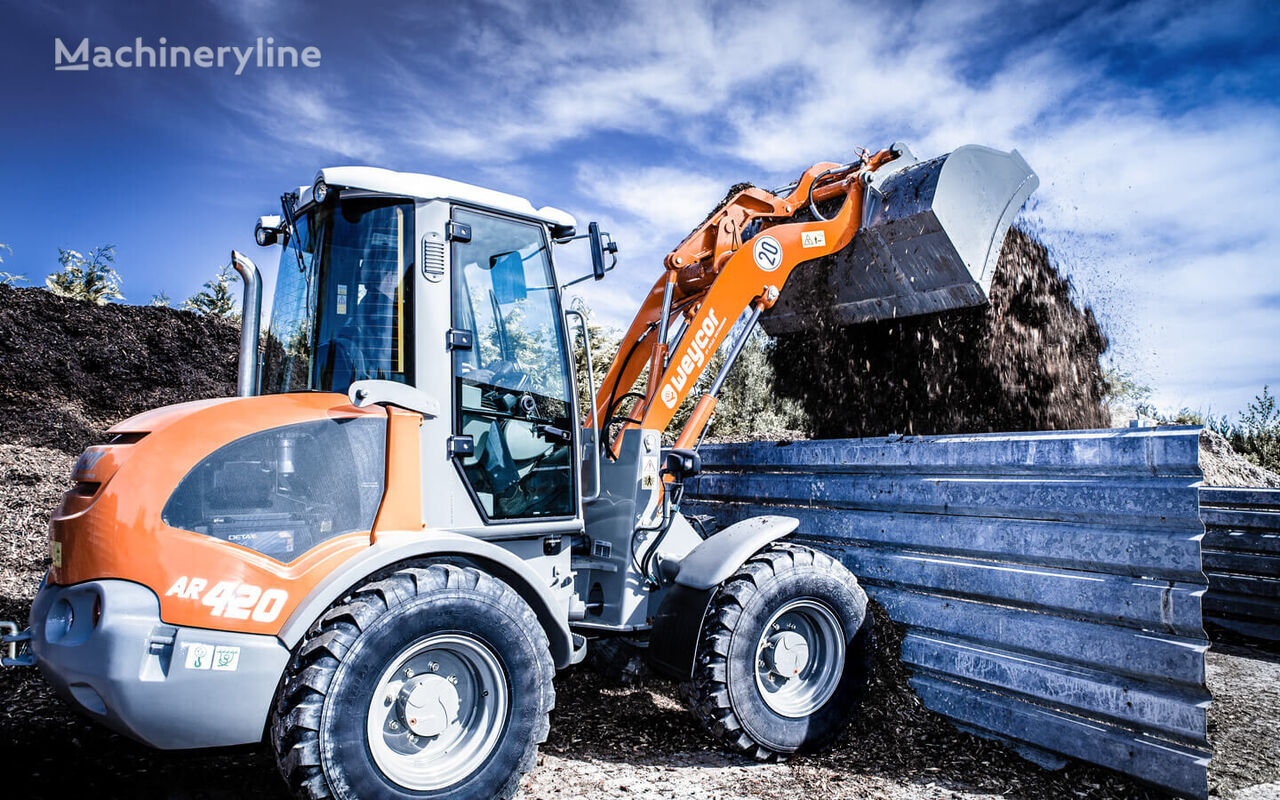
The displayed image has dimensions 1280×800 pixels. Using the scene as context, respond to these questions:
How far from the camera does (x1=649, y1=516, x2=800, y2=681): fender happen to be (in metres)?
3.88

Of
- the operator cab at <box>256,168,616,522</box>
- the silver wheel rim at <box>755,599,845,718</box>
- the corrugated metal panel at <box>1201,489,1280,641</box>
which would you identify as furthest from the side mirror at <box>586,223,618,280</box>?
the corrugated metal panel at <box>1201,489,1280,641</box>

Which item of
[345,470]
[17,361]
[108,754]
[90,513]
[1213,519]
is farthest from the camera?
[17,361]

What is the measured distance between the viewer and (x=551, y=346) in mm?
3855

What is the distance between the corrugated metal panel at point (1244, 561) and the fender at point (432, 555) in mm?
5868

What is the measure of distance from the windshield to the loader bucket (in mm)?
3109

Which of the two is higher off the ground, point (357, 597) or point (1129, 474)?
point (1129, 474)

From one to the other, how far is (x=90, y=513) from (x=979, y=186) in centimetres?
489

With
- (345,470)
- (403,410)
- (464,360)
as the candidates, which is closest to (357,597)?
(345,470)

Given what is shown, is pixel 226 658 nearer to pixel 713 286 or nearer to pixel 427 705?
pixel 427 705

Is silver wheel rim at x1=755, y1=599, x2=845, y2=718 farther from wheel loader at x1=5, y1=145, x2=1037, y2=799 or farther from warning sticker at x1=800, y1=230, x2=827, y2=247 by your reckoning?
warning sticker at x1=800, y1=230, x2=827, y2=247

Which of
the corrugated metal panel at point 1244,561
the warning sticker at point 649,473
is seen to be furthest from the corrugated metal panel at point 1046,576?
the corrugated metal panel at point 1244,561

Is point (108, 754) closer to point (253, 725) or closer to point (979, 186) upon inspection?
point (253, 725)

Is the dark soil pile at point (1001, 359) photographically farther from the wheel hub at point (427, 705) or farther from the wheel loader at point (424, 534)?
the wheel hub at point (427, 705)

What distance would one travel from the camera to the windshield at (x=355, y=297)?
341 cm
